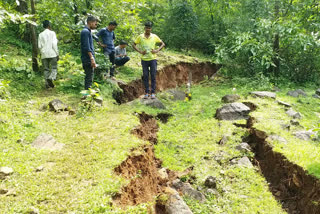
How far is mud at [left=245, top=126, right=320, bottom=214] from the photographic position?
167 inches

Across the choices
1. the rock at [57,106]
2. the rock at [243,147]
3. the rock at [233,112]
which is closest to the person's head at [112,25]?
the rock at [57,106]

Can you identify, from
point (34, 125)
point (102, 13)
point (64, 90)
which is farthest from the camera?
point (102, 13)

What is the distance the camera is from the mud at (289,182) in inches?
167

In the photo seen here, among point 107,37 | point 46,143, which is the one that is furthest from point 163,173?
point 107,37

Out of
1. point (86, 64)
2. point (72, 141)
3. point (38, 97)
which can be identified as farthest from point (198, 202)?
point (38, 97)

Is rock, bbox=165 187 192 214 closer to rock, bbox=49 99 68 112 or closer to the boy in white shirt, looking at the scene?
rock, bbox=49 99 68 112

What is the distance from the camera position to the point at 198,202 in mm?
4492

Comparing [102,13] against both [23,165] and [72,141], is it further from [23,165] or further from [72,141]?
[23,165]

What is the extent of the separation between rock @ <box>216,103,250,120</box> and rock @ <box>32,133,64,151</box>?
4.63 m

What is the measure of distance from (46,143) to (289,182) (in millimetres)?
4524

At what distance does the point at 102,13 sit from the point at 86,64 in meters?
3.63

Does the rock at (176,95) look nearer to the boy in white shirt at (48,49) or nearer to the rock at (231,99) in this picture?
the rock at (231,99)

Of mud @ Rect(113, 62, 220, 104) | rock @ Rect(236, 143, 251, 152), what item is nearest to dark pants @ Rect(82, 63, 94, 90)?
mud @ Rect(113, 62, 220, 104)

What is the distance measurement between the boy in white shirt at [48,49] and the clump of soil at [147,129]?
2.87 m
